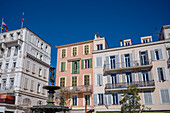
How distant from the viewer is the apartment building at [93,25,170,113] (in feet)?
84.3

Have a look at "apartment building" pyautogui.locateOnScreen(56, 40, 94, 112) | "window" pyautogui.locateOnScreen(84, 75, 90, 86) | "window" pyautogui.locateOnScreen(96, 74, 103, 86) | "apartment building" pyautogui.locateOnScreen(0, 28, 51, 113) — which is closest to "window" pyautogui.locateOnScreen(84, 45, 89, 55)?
"apartment building" pyautogui.locateOnScreen(56, 40, 94, 112)

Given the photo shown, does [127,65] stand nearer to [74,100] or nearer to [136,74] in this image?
[136,74]

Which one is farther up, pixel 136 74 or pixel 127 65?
pixel 127 65

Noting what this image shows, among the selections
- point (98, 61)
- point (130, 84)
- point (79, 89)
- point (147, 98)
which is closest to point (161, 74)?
point (147, 98)

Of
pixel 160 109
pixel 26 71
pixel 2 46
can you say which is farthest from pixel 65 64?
pixel 160 109

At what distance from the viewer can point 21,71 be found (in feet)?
103

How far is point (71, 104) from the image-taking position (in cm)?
3044

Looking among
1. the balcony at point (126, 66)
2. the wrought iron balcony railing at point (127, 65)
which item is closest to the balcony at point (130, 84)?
the balcony at point (126, 66)

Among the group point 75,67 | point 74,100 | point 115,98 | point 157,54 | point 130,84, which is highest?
point 157,54

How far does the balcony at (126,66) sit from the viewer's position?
89.5 feet

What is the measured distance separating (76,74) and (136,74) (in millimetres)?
10551

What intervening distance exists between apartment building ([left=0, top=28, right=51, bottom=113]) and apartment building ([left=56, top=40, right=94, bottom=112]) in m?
5.47

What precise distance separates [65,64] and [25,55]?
303 inches

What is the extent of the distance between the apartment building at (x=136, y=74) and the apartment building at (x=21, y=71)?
506 inches
